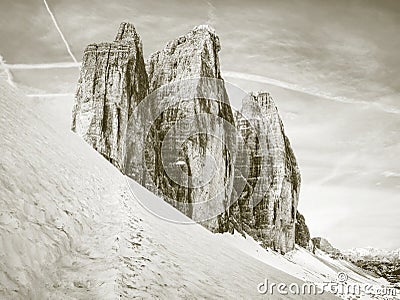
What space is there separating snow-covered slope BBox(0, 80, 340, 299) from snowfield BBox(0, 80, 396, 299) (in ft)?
0.07

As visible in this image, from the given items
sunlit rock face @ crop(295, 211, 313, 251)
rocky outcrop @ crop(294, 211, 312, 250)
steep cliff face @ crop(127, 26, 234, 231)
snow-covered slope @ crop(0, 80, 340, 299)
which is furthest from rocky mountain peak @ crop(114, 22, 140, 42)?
sunlit rock face @ crop(295, 211, 313, 251)

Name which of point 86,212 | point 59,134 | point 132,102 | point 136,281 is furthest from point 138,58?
point 136,281

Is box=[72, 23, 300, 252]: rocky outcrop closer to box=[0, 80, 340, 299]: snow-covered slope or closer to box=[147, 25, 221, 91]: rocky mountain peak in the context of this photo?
box=[147, 25, 221, 91]: rocky mountain peak

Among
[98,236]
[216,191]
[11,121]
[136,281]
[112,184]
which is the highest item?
[216,191]

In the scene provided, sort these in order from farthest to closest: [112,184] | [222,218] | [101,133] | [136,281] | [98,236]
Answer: [222,218]
[101,133]
[112,184]
[98,236]
[136,281]

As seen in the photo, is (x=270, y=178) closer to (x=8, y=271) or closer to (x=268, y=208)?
(x=268, y=208)

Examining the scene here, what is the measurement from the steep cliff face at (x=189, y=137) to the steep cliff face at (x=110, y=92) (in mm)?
1786

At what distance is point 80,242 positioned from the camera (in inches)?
259

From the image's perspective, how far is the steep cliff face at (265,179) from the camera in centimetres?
5353

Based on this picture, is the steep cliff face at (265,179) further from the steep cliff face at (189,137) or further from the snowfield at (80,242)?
the snowfield at (80,242)

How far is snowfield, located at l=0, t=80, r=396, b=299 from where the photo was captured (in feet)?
16.4

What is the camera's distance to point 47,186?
7.50 meters

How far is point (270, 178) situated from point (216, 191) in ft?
68.1

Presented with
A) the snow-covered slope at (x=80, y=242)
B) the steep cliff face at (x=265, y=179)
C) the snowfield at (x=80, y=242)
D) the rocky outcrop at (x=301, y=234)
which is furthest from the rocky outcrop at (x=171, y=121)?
the snow-covered slope at (x=80, y=242)
